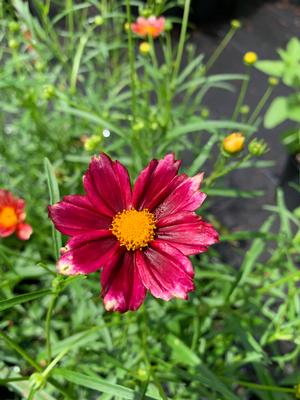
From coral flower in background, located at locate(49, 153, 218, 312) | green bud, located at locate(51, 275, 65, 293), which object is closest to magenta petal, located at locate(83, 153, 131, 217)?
coral flower in background, located at locate(49, 153, 218, 312)

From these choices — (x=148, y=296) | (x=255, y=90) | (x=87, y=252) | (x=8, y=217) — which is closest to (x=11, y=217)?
(x=8, y=217)

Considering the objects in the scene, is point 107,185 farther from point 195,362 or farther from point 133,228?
point 195,362

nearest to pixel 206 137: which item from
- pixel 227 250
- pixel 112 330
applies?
pixel 227 250

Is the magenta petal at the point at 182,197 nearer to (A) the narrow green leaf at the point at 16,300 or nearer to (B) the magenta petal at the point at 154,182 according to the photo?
(B) the magenta petal at the point at 154,182

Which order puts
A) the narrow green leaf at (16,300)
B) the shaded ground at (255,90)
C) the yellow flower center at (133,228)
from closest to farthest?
the narrow green leaf at (16,300) → the yellow flower center at (133,228) → the shaded ground at (255,90)

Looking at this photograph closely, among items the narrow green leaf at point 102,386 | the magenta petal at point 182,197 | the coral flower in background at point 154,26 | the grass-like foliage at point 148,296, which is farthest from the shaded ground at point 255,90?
the narrow green leaf at point 102,386

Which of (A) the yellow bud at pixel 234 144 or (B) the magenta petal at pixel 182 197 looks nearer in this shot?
(B) the magenta petal at pixel 182 197

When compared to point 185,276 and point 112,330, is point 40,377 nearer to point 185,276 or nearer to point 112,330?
point 185,276

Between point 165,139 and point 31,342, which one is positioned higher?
point 165,139
